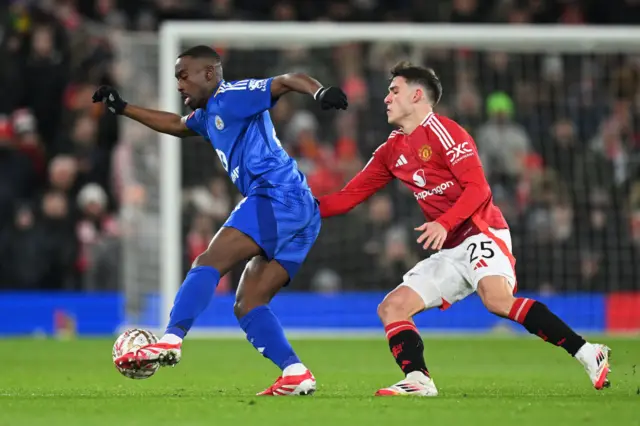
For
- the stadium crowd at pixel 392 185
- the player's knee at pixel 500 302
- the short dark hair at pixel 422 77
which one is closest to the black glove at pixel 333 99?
the short dark hair at pixel 422 77

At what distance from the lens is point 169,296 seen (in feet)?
45.1

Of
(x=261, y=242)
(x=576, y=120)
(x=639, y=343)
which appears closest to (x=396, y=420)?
(x=261, y=242)

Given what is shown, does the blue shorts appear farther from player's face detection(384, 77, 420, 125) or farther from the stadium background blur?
the stadium background blur

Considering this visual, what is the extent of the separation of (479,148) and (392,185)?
3.74ft

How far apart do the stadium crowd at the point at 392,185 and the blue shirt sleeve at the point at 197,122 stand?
282 inches

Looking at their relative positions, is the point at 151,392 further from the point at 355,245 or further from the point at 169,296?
the point at 355,245

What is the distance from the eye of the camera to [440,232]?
6656 millimetres

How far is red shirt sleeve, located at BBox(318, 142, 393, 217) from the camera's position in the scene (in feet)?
24.5

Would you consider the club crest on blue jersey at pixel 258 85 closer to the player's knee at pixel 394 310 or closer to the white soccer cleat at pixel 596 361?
the player's knee at pixel 394 310

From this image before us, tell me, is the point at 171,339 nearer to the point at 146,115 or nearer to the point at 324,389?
the point at 324,389

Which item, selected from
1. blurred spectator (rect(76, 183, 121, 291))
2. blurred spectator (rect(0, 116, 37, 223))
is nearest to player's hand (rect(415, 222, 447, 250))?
blurred spectator (rect(76, 183, 121, 291))

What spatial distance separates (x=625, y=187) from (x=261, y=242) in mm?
8996

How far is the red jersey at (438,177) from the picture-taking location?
6.96 m

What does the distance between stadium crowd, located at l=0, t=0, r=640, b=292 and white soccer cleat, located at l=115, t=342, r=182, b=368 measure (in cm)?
830
